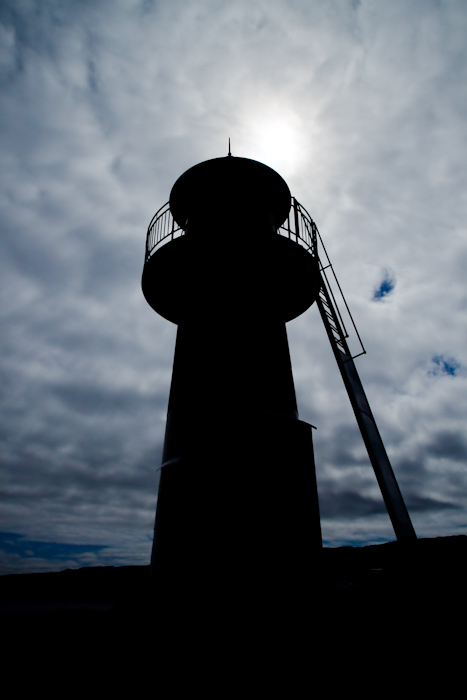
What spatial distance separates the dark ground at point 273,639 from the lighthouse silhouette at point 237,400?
309 millimetres

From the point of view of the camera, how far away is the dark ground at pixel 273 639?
13.2 ft

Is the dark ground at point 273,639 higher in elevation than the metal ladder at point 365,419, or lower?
lower

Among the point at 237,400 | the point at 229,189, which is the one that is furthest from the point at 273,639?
the point at 229,189

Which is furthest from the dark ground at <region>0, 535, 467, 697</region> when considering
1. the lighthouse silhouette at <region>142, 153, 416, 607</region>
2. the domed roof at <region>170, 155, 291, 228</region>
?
the domed roof at <region>170, 155, 291, 228</region>

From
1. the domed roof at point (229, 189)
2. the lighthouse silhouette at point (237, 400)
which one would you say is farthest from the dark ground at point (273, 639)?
the domed roof at point (229, 189)

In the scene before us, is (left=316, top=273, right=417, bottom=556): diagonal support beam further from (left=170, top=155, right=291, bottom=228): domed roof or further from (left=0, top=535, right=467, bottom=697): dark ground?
(left=170, top=155, right=291, bottom=228): domed roof

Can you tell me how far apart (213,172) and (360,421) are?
5651mm

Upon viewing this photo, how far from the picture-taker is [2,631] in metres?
5.02

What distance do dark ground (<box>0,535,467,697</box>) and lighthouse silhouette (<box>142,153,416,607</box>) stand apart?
31cm

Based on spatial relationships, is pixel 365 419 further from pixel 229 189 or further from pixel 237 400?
pixel 229 189

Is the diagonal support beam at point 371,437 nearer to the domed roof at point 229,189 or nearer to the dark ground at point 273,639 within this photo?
the dark ground at point 273,639

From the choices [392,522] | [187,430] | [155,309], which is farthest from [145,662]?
[155,309]

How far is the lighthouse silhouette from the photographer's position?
15.8 ft

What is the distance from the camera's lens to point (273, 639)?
4340 millimetres
